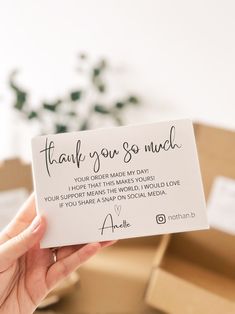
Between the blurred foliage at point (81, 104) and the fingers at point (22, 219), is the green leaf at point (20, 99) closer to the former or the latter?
the blurred foliage at point (81, 104)

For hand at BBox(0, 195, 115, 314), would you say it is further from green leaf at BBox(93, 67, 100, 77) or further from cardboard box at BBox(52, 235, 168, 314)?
green leaf at BBox(93, 67, 100, 77)

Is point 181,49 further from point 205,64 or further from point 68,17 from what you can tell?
point 68,17

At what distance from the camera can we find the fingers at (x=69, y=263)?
760 mm

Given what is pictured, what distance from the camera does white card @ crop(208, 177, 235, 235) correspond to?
3.57 ft

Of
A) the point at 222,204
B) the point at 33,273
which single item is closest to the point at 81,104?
the point at 222,204

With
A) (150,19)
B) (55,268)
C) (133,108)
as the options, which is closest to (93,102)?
(133,108)

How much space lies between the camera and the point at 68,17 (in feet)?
4.65

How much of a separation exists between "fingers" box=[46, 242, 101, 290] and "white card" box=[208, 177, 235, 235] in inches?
17.9

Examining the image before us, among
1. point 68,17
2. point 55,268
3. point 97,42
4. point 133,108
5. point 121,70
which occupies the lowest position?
point 55,268

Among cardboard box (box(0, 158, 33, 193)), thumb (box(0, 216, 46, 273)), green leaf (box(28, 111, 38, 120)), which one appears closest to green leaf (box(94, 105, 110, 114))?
green leaf (box(28, 111, 38, 120))

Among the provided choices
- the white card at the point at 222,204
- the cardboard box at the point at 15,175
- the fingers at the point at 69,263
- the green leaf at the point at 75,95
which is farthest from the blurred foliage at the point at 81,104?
the fingers at the point at 69,263

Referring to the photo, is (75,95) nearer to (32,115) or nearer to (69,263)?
(32,115)

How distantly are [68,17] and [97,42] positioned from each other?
14cm

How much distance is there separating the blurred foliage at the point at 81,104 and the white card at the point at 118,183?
0.64m
